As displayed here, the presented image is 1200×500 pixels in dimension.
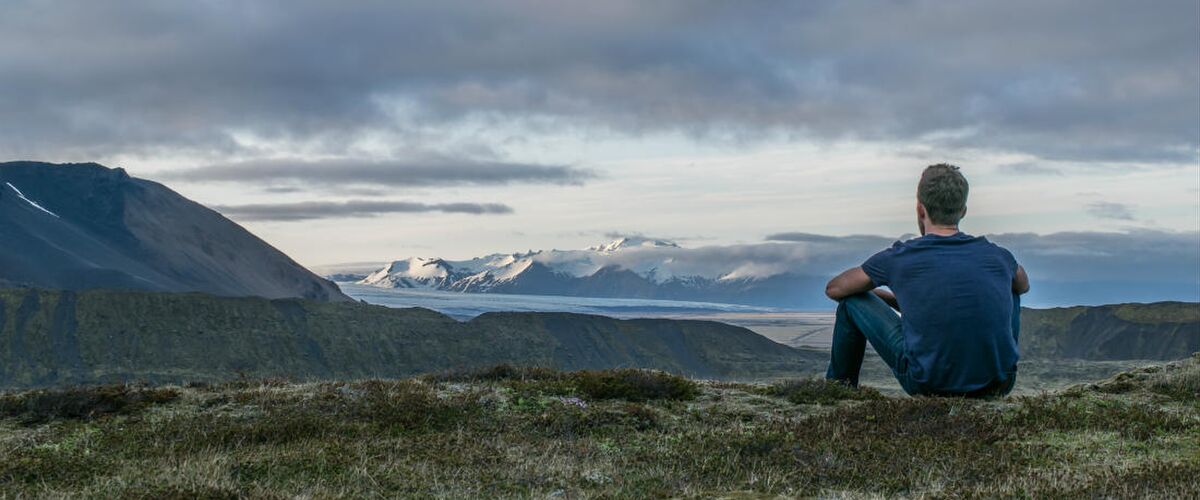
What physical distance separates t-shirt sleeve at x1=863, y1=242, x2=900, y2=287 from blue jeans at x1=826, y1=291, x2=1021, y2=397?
0.57 meters

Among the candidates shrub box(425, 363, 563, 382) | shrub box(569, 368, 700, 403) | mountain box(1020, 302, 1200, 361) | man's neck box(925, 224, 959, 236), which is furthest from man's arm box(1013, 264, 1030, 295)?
mountain box(1020, 302, 1200, 361)

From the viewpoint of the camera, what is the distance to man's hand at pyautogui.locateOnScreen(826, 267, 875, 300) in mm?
10500

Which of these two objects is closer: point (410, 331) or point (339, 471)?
point (339, 471)

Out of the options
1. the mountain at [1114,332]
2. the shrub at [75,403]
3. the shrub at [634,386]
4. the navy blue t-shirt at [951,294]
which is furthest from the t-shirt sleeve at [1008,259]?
the mountain at [1114,332]

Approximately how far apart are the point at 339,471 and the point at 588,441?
264cm

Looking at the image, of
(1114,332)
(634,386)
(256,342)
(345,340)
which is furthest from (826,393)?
(1114,332)

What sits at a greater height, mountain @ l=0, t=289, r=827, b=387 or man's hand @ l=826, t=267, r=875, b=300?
man's hand @ l=826, t=267, r=875, b=300

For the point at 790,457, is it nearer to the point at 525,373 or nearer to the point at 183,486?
the point at 183,486

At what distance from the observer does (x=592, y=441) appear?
10070 millimetres

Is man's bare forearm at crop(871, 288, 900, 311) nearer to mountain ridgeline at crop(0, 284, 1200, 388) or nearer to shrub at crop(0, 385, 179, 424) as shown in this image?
shrub at crop(0, 385, 179, 424)

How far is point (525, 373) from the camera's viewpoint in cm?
1552

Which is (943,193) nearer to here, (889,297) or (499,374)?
(889,297)

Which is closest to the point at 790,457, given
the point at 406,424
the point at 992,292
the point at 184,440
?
the point at 992,292

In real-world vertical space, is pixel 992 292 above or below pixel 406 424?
above
